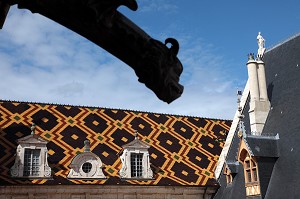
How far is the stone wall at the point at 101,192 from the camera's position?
14.8m

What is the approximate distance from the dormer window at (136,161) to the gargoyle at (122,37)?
14485 millimetres

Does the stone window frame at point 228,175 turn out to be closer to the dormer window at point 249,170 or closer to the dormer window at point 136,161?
the dormer window at point 249,170

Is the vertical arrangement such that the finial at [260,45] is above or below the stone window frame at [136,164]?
above

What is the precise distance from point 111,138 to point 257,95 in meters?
5.96

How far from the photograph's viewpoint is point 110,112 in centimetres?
1998

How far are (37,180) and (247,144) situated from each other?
7.08 metres

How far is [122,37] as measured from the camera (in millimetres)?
2244

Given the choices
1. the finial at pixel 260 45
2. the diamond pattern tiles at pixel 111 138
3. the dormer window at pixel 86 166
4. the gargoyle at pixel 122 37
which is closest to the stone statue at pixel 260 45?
the finial at pixel 260 45

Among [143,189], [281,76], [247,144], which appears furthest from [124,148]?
[281,76]

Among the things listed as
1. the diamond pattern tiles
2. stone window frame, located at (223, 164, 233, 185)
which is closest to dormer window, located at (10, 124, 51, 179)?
the diamond pattern tiles

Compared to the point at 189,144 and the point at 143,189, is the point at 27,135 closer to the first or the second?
the point at 143,189

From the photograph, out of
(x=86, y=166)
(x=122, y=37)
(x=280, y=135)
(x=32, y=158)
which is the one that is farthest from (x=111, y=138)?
(x=122, y=37)

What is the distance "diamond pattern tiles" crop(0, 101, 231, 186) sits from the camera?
16344mm

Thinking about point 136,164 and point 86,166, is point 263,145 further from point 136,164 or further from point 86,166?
point 86,166
